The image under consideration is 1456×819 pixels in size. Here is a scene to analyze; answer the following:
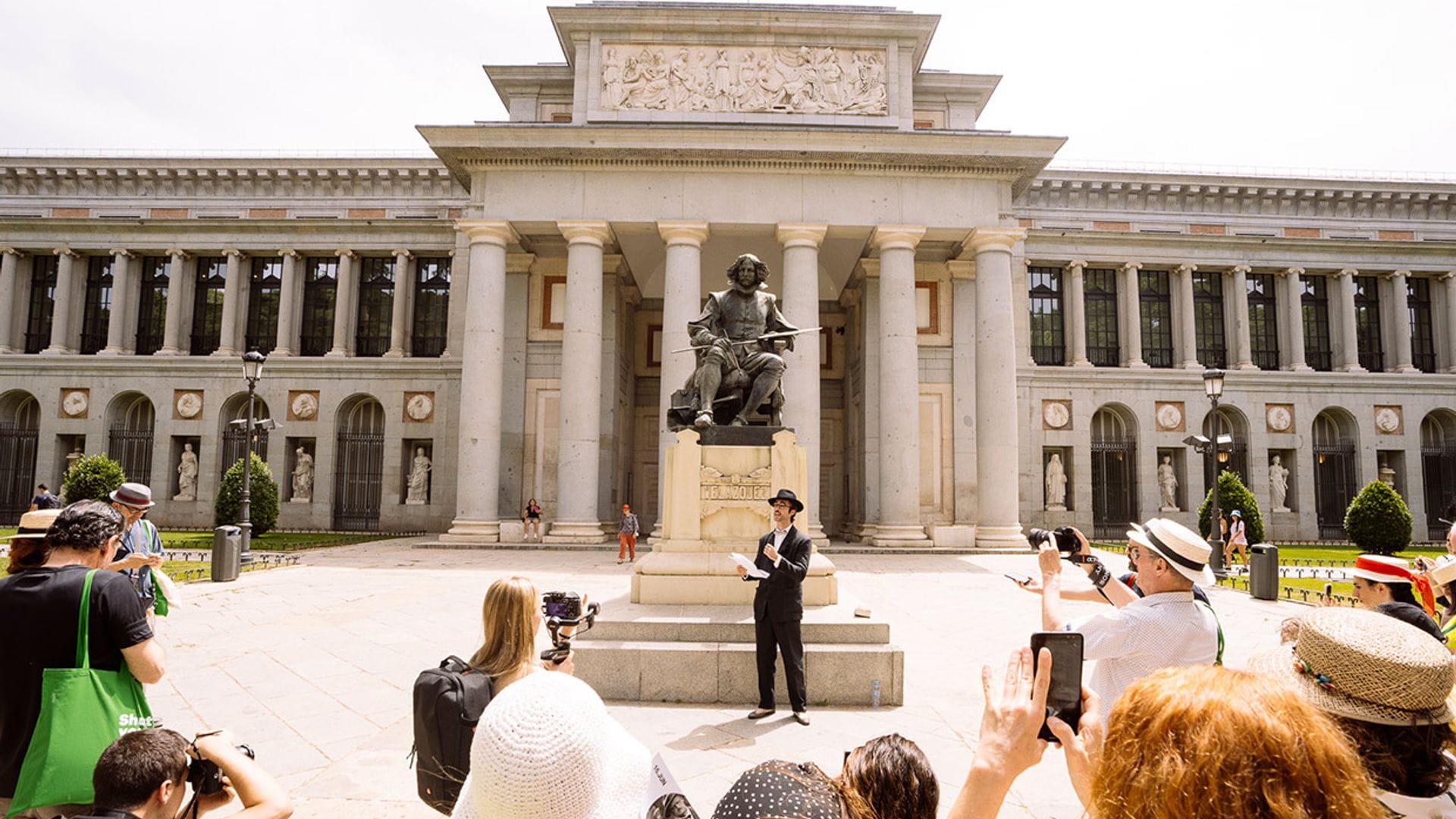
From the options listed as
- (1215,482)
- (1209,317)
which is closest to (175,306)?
(1215,482)

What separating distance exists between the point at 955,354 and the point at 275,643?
2357 centimetres

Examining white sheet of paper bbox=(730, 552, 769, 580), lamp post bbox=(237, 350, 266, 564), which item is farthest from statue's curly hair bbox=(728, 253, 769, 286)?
lamp post bbox=(237, 350, 266, 564)

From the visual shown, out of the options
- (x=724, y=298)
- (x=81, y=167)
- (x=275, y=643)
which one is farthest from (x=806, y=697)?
(x=81, y=167)

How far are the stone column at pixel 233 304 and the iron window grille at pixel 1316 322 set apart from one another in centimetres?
4857

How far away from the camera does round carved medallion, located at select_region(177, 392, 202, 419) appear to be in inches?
1312

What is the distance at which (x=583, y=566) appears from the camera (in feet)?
62.2

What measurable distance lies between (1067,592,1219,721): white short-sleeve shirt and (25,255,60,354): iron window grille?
46.8 metres

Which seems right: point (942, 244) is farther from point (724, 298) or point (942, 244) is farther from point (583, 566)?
point (724, 298)

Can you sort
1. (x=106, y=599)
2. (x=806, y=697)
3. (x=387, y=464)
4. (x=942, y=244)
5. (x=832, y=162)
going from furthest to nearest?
(x=387, y=464) → (x=942, y=244) → (x=832, y=162) → (x=806, y=697) → (x=106, y=599)

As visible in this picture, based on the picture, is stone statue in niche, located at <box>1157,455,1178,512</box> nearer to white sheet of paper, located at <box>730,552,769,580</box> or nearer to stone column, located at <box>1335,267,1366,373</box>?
stone column, located at <box>1335,267,1366,373</box>

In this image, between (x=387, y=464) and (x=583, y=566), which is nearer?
(x=583, y=566)

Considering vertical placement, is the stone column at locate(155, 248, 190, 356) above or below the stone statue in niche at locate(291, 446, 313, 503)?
above

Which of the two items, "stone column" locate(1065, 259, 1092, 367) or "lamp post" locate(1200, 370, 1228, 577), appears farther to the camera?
"stone column" locate(1065, 259, 1092, 367)

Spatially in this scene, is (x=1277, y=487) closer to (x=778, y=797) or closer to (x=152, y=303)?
(x=778, y=797)
